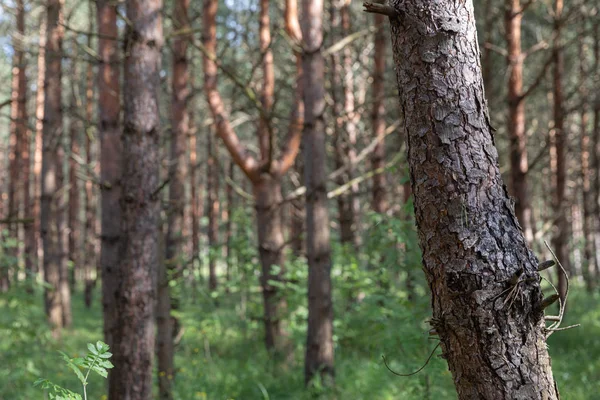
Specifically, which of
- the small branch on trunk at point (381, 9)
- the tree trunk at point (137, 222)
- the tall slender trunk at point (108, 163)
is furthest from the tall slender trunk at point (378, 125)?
the small branch on trunk at point (381, 9)

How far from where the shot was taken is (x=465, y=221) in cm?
201

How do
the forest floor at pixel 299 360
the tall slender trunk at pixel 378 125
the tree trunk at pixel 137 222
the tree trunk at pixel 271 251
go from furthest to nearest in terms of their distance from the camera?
the tall slender trunk at pixel 378 125, the tree trunk at pixel 271 251, the forest floor at pixel 299 360, the tree trunk at pixel 137 222

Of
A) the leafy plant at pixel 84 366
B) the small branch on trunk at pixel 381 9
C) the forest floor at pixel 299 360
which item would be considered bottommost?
the forest floor at pixel 299 360

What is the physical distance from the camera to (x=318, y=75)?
598 cm

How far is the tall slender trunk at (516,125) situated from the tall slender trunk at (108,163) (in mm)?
5087

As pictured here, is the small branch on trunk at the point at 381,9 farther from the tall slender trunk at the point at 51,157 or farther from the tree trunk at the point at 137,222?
the tall slender trunk at the point at 51,157

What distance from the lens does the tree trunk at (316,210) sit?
19.4ft

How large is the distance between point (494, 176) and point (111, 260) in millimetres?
5625

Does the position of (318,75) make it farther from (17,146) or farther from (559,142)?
(17,146)

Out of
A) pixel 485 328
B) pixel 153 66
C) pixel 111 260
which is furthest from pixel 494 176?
pixel 111 260

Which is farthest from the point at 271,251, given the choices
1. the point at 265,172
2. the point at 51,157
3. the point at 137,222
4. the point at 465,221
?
the point at 465,221

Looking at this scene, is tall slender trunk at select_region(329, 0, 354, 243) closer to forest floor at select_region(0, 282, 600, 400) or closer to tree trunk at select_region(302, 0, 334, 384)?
forest floor at select_region(0, 282, 600, 400)

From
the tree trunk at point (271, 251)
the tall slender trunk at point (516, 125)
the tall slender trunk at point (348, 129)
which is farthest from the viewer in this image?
the tall slender trunk at point (348, 129)

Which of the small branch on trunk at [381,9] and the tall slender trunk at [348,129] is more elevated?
the tall slender trunk at [348,129]
